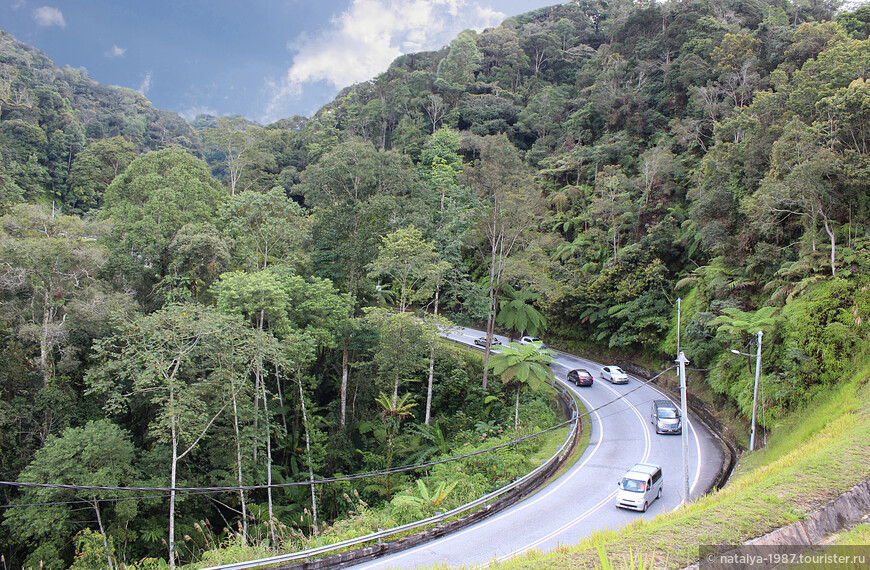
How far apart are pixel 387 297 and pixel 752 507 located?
2305 centimetres

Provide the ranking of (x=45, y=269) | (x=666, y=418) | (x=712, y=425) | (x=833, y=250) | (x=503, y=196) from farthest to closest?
(x=503, y=196), (x=712, y=425), (x=666, y=418), (x=45, y=269), (x=833, y=250)

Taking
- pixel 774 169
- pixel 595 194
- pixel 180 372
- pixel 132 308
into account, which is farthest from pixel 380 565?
pixel 595 194

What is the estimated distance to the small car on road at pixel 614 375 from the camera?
24.2 m

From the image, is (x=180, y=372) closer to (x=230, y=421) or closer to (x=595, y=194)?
(x=230, y=421)

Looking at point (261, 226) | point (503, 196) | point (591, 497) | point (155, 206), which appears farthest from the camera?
point (503, 196)

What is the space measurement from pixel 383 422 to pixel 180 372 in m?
8.83

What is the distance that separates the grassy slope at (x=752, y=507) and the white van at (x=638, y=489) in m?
2.38

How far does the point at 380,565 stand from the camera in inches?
368

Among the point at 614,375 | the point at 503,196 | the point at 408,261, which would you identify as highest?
the point at 503,196

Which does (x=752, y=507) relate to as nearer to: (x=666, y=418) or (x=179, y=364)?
(x=666, y=418)

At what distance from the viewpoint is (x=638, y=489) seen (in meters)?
12.0

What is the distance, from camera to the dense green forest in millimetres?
14391

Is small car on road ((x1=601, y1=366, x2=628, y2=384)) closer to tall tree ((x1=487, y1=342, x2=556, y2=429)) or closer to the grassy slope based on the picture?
tall tree ((x1=487, y1=342, x2=556, y2=429))

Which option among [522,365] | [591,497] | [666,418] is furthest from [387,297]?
[591,497]
